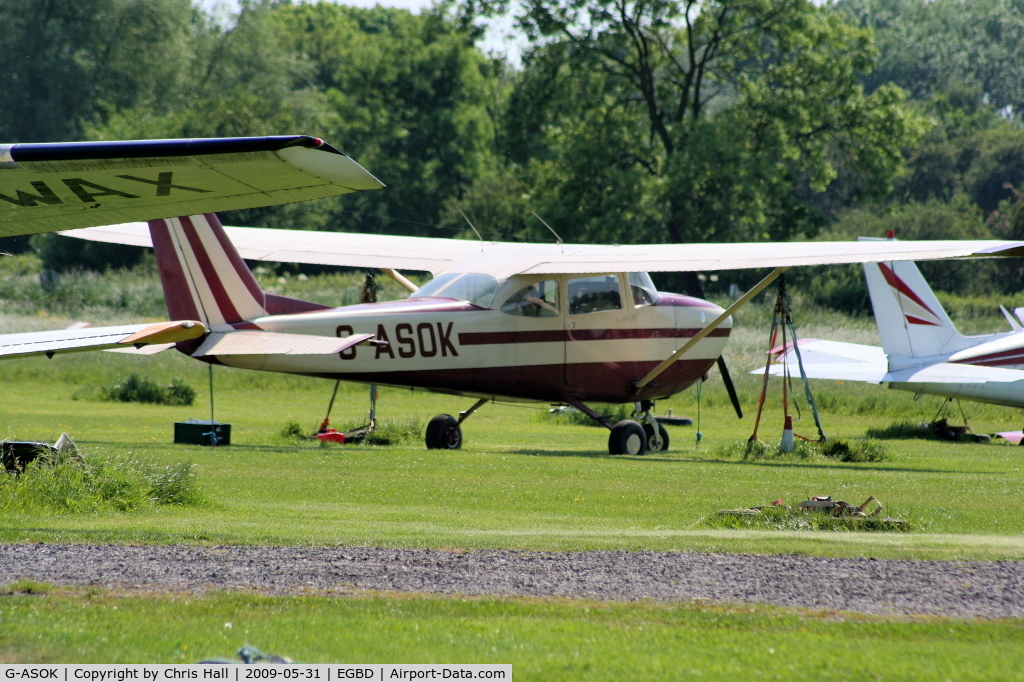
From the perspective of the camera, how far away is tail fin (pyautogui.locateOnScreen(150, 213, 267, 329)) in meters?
14.7

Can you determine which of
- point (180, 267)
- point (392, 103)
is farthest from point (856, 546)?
point (392, 103)

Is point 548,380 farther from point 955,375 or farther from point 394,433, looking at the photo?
point 955,375

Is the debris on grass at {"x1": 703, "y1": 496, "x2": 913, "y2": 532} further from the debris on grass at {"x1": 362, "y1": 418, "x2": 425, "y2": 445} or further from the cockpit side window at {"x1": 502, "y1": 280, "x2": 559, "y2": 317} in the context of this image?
the debris on grass at {"x1": 362, "y1": 418, "x2": 425, "y2": 445}

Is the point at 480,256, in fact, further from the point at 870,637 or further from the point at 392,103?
the point at 392,103

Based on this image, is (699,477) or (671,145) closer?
(699,477)

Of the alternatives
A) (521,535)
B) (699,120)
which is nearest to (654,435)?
(521,535)

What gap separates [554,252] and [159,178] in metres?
11.8

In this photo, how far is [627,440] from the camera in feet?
56.0

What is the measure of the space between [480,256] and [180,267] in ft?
15.8

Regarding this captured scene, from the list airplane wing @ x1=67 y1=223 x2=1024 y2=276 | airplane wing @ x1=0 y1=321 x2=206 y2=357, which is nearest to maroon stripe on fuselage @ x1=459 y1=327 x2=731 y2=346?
airplane wing @ x1=67 y1=223 x2=1024 y2=276

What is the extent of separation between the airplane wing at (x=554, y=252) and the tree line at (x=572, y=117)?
2.97 metres

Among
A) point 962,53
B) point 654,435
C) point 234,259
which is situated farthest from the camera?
point 962,53

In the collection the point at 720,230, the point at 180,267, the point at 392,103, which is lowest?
the point at 180,267

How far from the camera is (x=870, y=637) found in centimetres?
564
